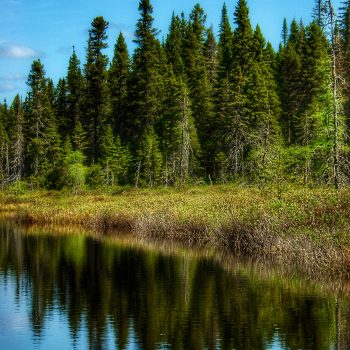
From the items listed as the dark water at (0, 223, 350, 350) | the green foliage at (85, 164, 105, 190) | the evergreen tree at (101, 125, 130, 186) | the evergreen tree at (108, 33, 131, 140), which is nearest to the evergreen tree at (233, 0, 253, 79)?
the evergreen tree at (108, 33, 131, 140)

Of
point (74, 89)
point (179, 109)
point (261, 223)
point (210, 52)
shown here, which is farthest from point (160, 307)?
point (210, 52)

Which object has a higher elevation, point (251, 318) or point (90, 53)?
point (90, 53)

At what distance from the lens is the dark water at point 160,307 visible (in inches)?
461

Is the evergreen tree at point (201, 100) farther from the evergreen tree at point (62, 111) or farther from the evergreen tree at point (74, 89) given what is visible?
the evergreen tree at point (62, 111)

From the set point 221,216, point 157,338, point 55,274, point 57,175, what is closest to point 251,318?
point 157,338

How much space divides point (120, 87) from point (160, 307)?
54413 millimetres

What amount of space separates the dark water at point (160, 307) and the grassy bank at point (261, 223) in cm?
141

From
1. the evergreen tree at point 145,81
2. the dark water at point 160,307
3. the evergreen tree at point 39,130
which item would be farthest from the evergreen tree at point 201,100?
the dark water at point 160,307

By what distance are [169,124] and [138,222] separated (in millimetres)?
29965

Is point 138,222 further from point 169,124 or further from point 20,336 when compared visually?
point 169,124

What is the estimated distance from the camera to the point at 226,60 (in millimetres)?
64250

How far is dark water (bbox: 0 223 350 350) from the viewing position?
461 inches

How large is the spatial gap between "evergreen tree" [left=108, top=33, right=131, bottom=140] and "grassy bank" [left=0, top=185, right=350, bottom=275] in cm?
3422

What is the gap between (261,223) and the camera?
2067 cm
